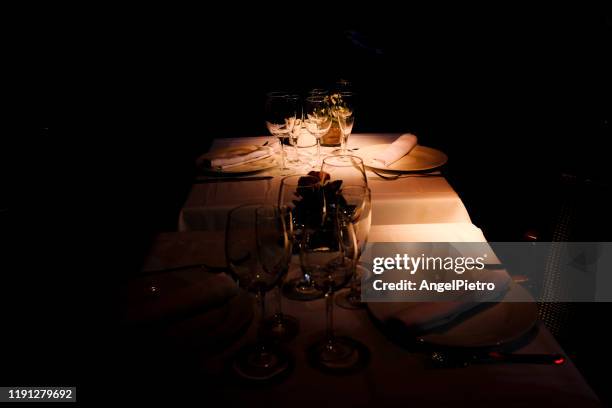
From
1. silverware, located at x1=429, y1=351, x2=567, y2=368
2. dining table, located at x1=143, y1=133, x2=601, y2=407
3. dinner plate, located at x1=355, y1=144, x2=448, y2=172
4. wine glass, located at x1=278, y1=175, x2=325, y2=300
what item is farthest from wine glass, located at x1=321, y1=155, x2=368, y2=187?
silverware, located at x1=429, y1=351, x2=567, y2=368

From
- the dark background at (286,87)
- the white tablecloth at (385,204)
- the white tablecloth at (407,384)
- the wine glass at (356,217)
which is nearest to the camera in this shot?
the white tablecloth at (407,384)

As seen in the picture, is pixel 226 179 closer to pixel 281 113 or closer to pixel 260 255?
pixel 281 113

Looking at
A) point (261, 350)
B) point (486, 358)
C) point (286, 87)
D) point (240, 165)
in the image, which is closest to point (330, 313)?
point (261, 350)

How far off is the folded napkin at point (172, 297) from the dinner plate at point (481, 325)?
299 mm

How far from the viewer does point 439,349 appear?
814mm

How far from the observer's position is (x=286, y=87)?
21.0ft

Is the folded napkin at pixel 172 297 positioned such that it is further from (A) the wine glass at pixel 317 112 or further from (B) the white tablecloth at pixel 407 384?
(A) the wine glass at pixel 317 112

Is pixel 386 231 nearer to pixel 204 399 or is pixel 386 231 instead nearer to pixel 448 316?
pixel 448 316

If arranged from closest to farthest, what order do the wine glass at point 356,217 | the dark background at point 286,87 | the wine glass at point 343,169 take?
the wine glass at point 356,217, the wine glass at point 343,169, the dark background at point 286,87

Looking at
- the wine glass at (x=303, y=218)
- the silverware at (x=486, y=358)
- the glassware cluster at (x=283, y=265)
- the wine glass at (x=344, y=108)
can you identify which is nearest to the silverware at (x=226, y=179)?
the wine glass at (x=344, y=108)

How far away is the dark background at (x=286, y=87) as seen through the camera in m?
3.83

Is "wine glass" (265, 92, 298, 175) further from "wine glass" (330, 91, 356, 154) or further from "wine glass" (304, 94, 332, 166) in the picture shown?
"wine glass" (330, 91, 356, 154)

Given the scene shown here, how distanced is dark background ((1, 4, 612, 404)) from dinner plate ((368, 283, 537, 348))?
2.32 m

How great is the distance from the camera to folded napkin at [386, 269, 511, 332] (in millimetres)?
838
